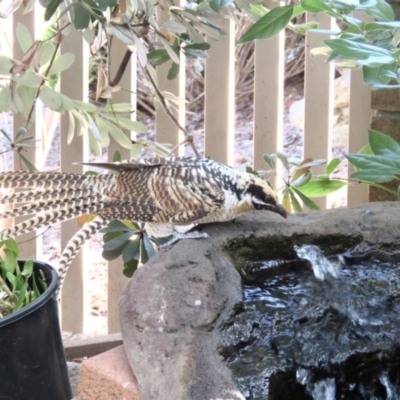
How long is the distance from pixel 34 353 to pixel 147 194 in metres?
0.62

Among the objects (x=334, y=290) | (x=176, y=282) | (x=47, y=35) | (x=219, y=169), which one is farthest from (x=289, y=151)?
(x=176, y=282)

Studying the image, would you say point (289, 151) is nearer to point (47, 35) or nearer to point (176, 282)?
point (47, 35)

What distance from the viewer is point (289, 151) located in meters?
5.00

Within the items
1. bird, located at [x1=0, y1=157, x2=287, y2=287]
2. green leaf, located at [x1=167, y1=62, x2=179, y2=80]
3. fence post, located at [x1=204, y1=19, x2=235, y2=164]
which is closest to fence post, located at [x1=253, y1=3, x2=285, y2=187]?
fence post, located at [x1=204, y1=19, x2=235, y2=164]

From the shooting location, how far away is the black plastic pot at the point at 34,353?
76.3 inches

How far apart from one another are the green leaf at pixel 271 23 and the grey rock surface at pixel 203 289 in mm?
574

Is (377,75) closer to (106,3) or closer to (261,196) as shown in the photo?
(261,196)

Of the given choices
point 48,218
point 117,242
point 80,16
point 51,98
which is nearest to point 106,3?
point 80,16

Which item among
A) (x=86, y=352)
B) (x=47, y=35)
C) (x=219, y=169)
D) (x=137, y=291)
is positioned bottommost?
(x=86, y=352)

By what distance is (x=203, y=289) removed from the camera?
154 cm

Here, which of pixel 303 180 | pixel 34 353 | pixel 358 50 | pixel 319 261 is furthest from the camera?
pixel 303 180

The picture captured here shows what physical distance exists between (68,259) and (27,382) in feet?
1.52

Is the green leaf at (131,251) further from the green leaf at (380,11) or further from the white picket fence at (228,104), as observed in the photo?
the green leaf at (380,11)

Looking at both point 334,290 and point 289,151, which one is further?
point 289,151
